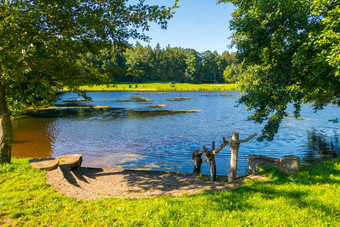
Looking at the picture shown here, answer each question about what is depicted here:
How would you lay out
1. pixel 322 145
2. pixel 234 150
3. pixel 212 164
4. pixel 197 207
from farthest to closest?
pixel 322 145 < pixel 212 164 < pixel 234 150 < pixel 197 207

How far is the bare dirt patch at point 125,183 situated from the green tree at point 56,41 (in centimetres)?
427

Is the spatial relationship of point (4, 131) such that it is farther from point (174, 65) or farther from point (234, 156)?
point (174, 65)

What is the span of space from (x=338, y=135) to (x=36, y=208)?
96.5 ft

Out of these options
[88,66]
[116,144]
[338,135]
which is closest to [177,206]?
[88,66]

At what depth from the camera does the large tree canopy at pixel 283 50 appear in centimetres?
1095

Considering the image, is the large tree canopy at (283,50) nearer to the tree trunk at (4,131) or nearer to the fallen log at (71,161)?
the fallen log at (71,161)

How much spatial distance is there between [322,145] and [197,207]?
19.5 meters

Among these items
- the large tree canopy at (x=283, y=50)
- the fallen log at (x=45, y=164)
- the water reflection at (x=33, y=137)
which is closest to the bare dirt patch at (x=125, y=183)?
the fallen log at (x=45, y=164)

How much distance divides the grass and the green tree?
202 inches

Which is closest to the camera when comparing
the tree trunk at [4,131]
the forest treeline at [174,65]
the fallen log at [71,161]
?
the tree trunk at [4,131]

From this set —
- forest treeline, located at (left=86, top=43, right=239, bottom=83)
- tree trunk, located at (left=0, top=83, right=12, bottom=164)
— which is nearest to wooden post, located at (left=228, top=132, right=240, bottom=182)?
tree trunk, located at (left=0, top=83, right=12, bottom=164)

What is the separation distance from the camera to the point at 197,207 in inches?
298

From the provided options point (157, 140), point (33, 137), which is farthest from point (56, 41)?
point (33, 137)

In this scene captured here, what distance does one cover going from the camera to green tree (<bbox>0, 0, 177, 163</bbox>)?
954 centimetres
